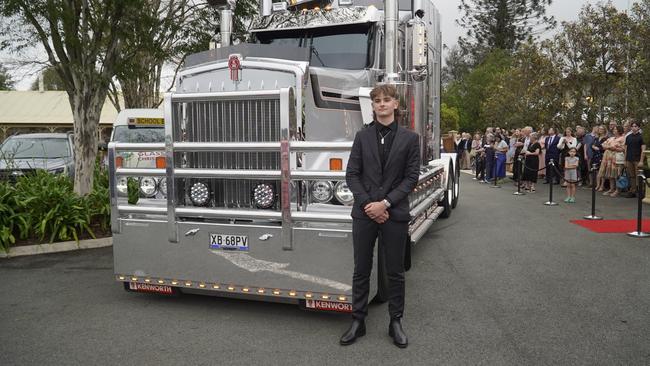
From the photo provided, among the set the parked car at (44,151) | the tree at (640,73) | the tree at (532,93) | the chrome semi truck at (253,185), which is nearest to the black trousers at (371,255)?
the chrome semi truck at (253,185)

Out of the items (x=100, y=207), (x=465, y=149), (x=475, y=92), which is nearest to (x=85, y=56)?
(x=100, y=207)

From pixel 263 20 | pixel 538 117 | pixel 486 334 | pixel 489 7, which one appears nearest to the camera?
pixel 486 334

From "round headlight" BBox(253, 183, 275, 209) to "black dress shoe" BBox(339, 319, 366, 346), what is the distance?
138 cm

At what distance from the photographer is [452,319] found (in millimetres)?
5242

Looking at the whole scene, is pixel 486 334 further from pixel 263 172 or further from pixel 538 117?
pixel 538 117

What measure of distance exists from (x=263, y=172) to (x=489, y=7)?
174 ft

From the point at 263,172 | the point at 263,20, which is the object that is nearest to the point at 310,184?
the point at 263,172

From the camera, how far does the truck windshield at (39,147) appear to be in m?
13.7

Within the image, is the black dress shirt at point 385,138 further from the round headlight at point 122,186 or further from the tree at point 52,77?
the tree at point 52,77

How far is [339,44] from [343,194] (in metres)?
2.90

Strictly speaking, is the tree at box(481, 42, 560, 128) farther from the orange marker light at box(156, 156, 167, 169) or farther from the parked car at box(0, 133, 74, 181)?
the orange marker light at box(156, 156, 167, 169)

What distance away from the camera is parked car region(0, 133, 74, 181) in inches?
503

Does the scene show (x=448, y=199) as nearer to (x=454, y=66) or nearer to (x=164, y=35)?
(x=164, y=35)

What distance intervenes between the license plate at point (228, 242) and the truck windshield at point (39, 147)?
32.5 ft
